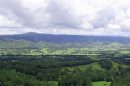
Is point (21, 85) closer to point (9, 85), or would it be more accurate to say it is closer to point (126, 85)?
point (9, 85)

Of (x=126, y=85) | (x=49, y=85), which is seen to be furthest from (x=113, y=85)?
(x=49, y=85)

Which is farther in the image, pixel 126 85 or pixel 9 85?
pixel 9 85

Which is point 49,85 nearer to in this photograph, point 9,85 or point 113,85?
point 9,85

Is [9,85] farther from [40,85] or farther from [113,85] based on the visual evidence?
[113,85]

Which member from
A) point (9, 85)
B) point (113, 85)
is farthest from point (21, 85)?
point (113, 85)

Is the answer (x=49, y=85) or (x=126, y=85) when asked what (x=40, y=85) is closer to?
(x=49, y=85)

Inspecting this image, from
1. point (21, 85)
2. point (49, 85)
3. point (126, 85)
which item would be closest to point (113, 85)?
point (126, 85)
